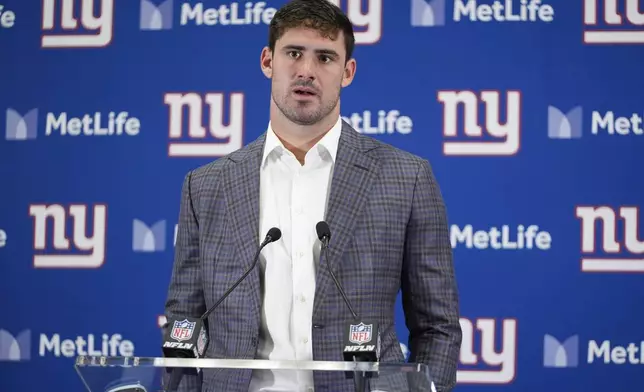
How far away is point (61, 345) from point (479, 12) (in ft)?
7.24

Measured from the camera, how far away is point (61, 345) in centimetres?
365

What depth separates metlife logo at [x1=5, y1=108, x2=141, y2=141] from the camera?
3676 millimetres

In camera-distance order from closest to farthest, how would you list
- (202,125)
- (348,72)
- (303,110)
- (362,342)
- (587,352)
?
(362,342) → (303,110) → (348,72) → (587,352) → (202,125)

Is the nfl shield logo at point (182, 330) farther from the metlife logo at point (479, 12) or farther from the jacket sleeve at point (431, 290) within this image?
the metlife logo at point (479, 12)

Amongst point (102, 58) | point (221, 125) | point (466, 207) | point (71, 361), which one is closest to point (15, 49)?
point (102, 58)

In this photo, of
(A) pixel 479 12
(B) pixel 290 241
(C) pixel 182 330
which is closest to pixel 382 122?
(A) pixel 479 12

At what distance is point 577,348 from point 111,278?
75.0 inches

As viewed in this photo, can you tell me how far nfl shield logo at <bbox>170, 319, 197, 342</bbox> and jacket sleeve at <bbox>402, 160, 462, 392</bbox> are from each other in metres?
0.63

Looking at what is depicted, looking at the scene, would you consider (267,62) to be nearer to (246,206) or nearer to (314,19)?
(314,19)

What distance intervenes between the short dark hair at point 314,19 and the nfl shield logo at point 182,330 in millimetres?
822

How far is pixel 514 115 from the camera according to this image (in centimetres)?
350

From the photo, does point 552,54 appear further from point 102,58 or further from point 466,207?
point 102,58

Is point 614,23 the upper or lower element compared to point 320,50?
upper

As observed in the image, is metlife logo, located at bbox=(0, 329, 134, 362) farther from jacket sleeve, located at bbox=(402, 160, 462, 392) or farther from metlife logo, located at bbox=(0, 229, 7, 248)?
jacket sleeve, located at bbox=(402, 160, 462, 392)
